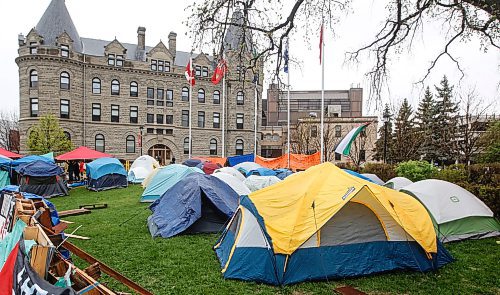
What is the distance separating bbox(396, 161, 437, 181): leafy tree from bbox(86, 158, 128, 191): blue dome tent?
1495 cm

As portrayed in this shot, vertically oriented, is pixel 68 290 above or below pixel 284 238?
above

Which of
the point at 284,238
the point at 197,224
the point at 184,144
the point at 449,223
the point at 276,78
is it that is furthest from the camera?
the point at 184,144

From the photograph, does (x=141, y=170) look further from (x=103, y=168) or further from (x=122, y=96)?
(x=122, y=96)

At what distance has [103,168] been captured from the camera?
1827 centimetres

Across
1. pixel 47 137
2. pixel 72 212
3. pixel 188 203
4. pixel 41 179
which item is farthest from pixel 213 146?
pixel 188 203

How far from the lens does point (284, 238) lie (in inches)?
214

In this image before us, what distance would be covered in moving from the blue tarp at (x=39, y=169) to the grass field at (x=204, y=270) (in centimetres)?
720

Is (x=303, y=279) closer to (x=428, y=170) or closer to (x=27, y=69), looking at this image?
(x=428, y=170)

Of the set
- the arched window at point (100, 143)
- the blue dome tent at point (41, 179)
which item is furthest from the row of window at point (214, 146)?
the blue dome tent at point (41, 179)

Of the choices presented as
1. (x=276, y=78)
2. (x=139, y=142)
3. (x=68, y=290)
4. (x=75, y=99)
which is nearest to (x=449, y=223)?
(x=276, y=78)

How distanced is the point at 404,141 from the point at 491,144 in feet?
19.0

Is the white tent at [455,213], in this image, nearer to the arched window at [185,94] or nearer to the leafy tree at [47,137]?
the leafy tree at [47,137]

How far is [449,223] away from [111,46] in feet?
111

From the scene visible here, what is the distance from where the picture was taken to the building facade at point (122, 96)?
97.8 ft
